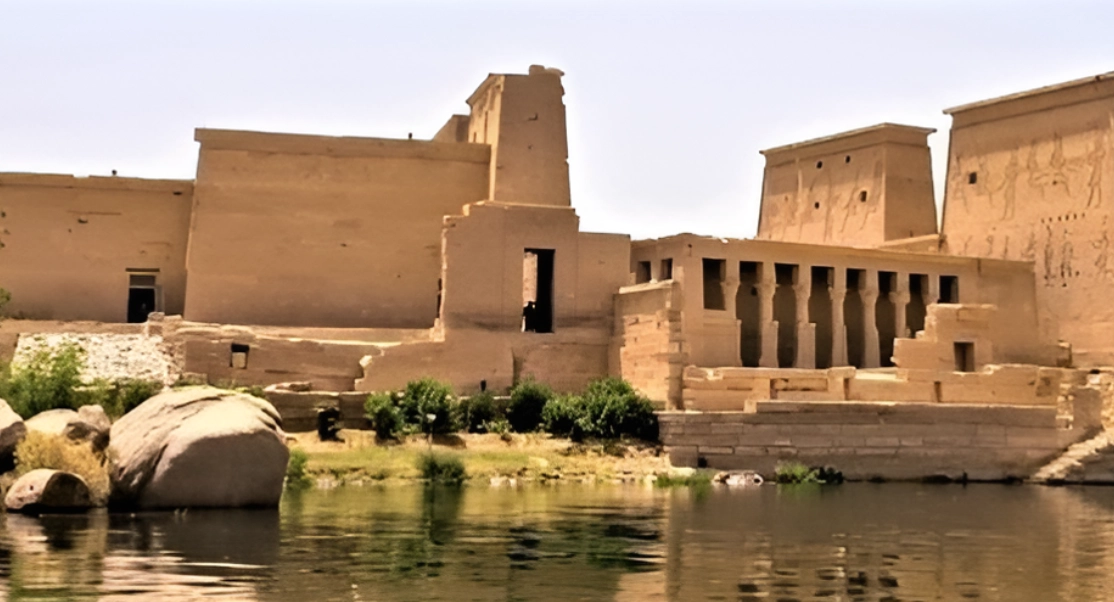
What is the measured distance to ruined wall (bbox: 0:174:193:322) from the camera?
3203 cm

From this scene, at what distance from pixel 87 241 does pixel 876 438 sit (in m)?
15.9

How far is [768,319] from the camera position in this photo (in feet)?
112

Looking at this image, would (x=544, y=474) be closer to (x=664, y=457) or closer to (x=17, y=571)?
(x=664, y=457)

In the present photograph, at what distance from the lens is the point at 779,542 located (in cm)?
1623

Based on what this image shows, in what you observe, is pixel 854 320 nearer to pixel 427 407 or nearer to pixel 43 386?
pixel 427 407

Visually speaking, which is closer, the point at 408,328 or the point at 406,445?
the point at 406,445

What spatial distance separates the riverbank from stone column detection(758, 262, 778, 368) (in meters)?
7.07

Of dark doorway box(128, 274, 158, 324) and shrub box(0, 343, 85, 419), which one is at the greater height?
dark doorway box(128, 274, 158, 324)

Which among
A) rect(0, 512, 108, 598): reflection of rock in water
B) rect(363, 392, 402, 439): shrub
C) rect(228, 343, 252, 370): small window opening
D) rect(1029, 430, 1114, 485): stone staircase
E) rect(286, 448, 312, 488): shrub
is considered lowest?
rect(0, 512, 108, 598): reflection of rock in water

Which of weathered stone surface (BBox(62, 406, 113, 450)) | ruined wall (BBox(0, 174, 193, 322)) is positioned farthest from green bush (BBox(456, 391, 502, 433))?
weathered stone surface (BBox(62, 406, 113, 450))

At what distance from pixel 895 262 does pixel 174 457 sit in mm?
22384

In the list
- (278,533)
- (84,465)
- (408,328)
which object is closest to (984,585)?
(278,533)

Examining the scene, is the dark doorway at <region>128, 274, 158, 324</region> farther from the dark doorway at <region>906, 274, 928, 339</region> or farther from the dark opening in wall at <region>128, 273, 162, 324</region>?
the dark doorway at <region>906, 274, 928, 339</region>

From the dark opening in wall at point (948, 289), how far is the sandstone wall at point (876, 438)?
7913 mm
